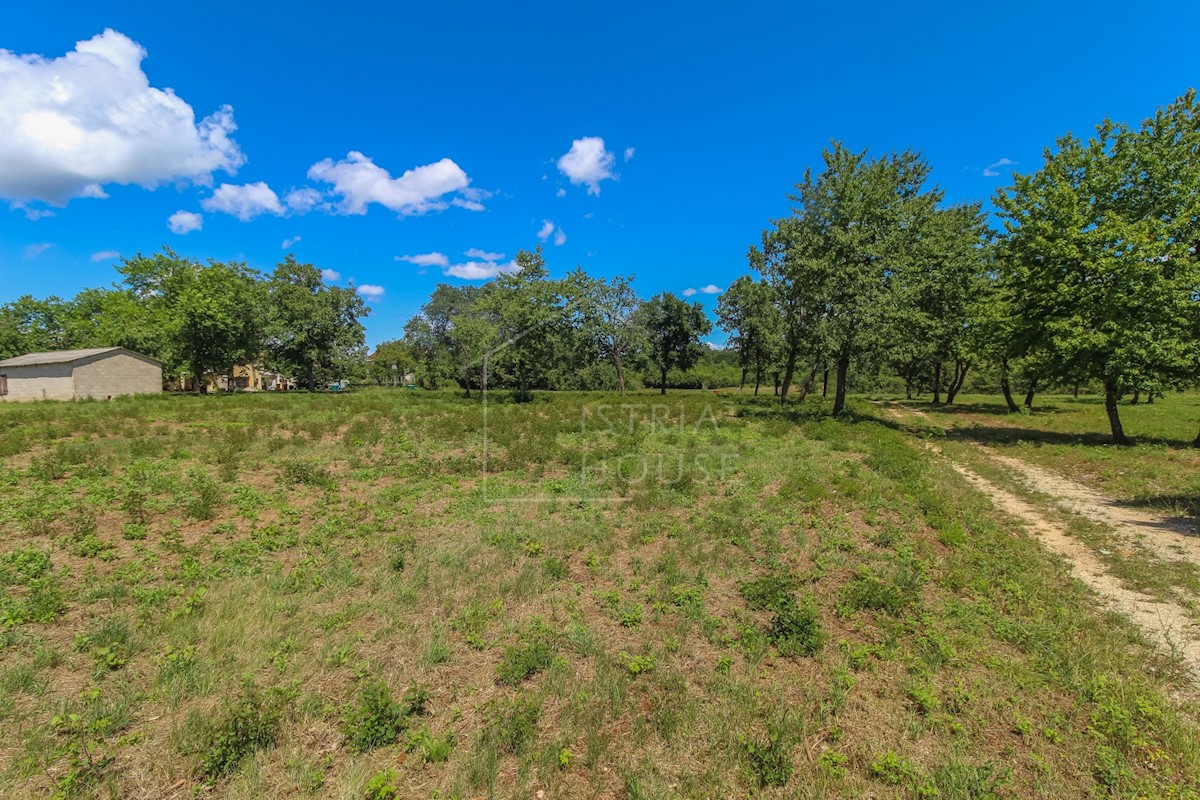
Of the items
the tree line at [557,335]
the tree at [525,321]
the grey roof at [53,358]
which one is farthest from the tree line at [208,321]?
the tree at [525,321]

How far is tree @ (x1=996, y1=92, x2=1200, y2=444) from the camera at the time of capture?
17781 millimetres

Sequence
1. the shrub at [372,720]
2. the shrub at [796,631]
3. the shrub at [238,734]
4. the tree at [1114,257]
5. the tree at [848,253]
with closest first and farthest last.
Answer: the shrub at [238,734]
the shrub at [372,720]
the shrub at [796,631]
the tree at [1114,257]
the tree at [848,253]

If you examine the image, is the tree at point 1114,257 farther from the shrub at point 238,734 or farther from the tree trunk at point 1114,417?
the shrub at point 238,734

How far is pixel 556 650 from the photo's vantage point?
18.7 feet

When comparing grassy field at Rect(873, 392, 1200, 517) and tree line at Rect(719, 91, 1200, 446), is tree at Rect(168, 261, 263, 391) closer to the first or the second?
tree line at Rect(719, 91, 1200, 446)

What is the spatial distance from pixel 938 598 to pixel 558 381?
6442 cm

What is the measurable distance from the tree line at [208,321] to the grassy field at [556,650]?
134 feet

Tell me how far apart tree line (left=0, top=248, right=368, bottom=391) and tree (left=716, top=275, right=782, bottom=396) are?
143ft

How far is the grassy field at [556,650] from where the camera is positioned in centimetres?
404

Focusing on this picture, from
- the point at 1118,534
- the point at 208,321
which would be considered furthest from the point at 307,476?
the point at 208,321

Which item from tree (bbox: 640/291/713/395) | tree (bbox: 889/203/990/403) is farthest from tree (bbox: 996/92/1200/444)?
tree (bbox: 640/291/713/395)

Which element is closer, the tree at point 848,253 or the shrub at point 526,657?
the shrub at point 526,657

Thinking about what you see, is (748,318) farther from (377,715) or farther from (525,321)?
(377,715)

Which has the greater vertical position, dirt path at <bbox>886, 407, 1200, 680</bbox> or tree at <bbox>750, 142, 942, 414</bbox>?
tree at <bbox>750, 142, 942, 414</bbox>
